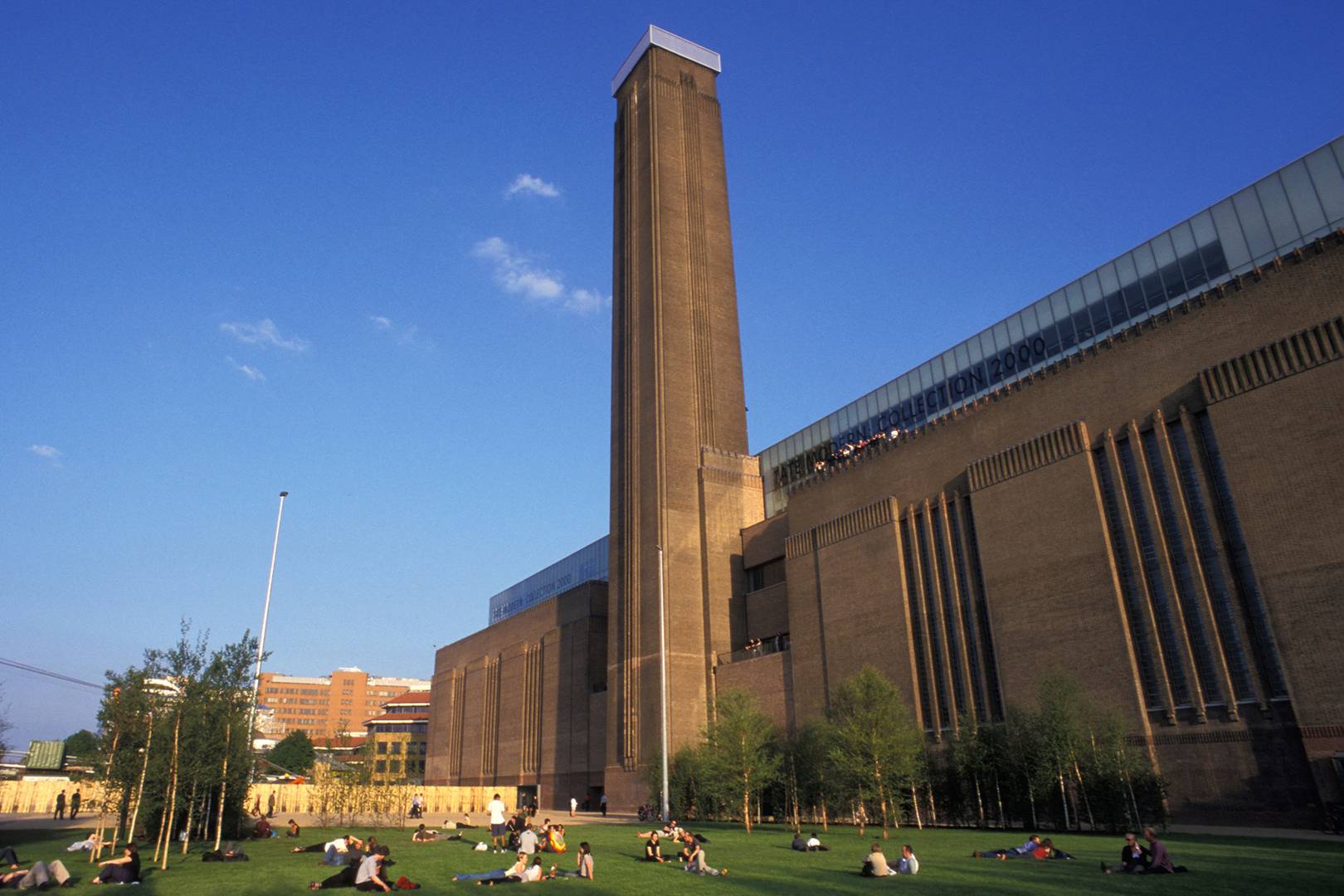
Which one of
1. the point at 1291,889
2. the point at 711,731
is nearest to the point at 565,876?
the point at 1291,889

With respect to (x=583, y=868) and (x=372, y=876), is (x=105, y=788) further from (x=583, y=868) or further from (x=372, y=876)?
(x=583, y=868)

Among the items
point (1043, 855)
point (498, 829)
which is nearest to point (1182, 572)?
point (1043, 855)

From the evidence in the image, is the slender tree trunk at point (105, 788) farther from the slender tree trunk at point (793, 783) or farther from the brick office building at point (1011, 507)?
the brick office building at point (1011, 507)

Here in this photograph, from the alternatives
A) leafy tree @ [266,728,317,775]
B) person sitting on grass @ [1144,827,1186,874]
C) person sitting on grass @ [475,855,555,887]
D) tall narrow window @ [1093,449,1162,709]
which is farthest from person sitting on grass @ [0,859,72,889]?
leafy tree @ [266,728,317,775]

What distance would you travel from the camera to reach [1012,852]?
23672 millimetres

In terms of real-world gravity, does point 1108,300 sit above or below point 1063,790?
above

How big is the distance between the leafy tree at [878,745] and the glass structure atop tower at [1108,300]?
2138 centimetres

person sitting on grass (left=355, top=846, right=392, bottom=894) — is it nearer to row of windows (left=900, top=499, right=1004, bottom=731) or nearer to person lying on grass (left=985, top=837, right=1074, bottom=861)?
person lying on grass (left=985, top=837, right=1074, bottom=861)

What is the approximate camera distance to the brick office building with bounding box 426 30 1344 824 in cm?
3083

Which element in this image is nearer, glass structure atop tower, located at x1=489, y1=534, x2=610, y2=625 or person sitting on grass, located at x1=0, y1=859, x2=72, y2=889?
person sitting on grass, located at x1=0, y1=859, x2=72, y2=889

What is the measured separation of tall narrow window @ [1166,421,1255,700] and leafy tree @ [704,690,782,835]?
59.6 ft

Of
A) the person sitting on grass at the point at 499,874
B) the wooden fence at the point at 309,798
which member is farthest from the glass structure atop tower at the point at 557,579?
the person sitting on grass at the point at 499,874

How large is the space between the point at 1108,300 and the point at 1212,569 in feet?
55.9

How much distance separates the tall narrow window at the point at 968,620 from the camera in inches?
1609
